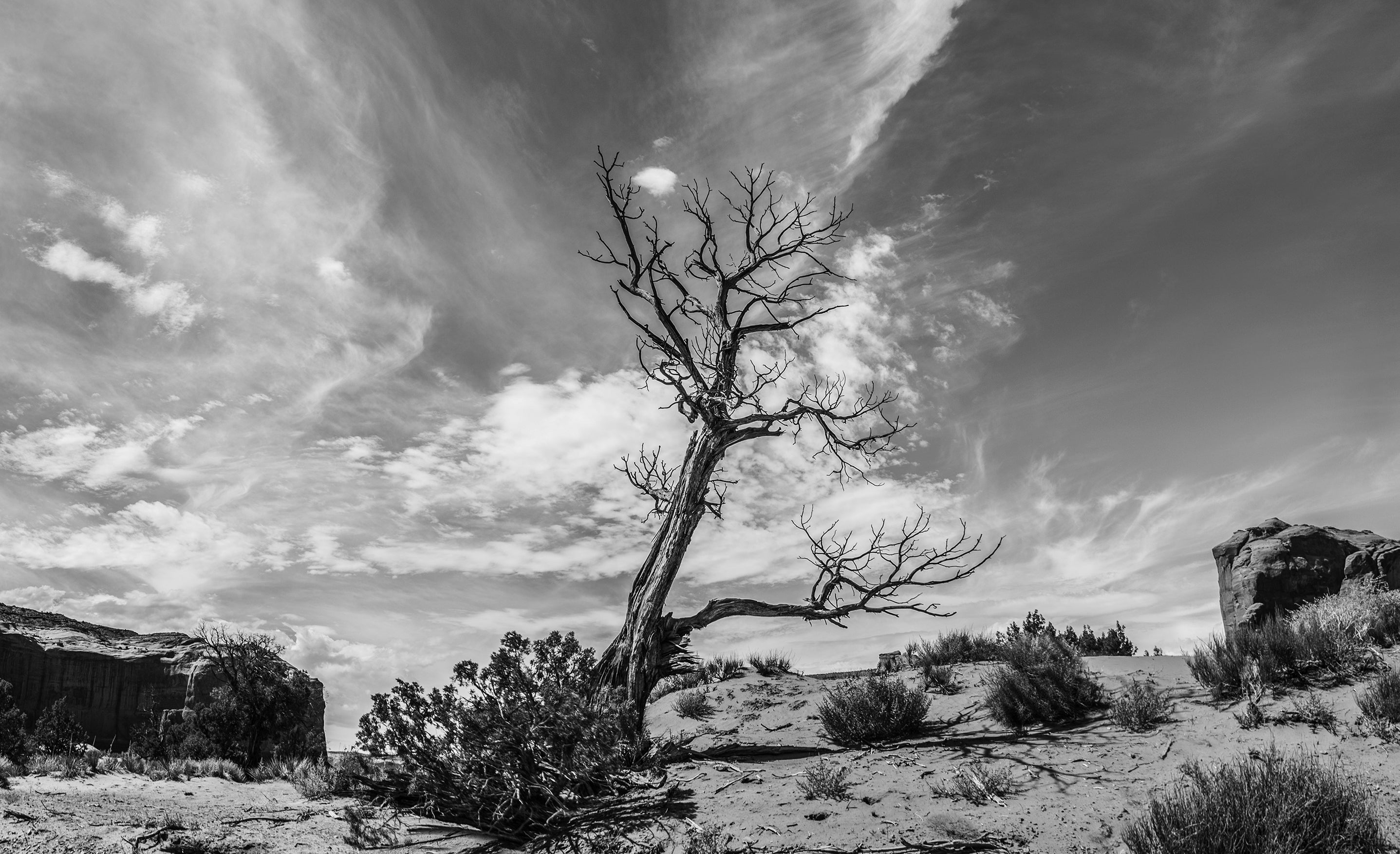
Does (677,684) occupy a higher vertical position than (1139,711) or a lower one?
higher

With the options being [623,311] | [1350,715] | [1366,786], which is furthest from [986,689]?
[623,311]

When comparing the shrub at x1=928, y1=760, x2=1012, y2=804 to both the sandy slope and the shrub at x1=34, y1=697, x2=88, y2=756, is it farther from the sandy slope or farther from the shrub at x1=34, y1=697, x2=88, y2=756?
the shrub at x1=34, y1=697, x2=88, y2=756

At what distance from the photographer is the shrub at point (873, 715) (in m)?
9.16

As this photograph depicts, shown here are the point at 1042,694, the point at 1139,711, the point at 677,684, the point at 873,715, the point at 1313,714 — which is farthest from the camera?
the point at 677,684

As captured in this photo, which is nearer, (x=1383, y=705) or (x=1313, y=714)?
(x=1383, y=705)

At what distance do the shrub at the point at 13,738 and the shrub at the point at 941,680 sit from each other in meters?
16.3

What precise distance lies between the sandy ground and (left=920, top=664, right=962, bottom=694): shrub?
0.42 m

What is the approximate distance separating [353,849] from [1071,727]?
7733mm

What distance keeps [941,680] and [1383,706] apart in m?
5.24

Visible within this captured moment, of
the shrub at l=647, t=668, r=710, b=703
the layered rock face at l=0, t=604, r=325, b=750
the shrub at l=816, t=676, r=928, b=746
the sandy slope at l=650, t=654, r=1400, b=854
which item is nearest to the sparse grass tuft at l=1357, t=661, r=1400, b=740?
the sandy slope at l=650, t=654, r=1400, b=854

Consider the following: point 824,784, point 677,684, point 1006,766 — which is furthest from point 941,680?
point 677,684

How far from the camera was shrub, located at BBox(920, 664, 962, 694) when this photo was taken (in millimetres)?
11258

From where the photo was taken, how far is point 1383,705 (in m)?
7.44

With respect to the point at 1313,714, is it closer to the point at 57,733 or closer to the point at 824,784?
the point at 824,784
